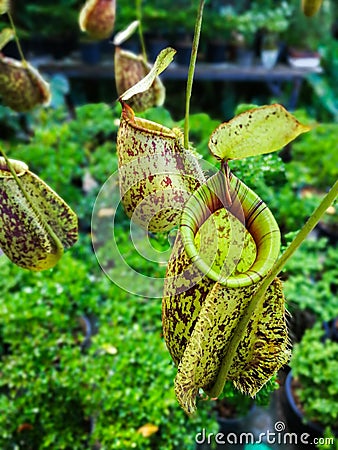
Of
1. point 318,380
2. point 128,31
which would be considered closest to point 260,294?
point 128,31

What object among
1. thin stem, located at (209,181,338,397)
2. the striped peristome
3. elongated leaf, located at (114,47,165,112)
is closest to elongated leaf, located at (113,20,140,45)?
elongated leaf, located at (114,47,165,112)

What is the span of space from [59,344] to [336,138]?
197 centimetres

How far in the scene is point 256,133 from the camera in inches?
20.7

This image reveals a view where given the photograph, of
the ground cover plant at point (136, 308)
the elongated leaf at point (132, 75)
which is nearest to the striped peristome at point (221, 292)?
the ground cover plant at point (136, 308)

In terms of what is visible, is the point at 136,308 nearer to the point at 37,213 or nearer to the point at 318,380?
the point at 318,380

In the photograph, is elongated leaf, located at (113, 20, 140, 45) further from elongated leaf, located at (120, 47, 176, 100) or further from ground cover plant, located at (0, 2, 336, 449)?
elongated leaf, located at (120, 47, 176, 100)

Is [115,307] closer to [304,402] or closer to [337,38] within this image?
[304,402]

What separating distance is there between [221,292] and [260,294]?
5 centimetres

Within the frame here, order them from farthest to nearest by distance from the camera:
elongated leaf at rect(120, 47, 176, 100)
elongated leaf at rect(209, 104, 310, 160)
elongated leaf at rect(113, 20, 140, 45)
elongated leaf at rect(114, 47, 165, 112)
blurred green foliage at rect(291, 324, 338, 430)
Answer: blurred green foliage at rect(291, 324, 338, 430) → elongated leaf at rect(114, 47, 165, 112) → elongated leaf at rect(113, 20, 140, 45) → elongated leaf at rect(120, 47, 176, 100) → elongated leaf at rect(209, 104, 310, 160)

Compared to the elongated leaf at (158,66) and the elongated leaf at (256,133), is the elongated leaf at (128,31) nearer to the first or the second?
the elongated leaf at (158,66)

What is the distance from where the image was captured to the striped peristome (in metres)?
0.60

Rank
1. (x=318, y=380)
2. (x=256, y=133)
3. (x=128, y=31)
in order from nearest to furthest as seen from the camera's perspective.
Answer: (x=256, y=133) → (x=128, y=31) → (x=318, y=380)

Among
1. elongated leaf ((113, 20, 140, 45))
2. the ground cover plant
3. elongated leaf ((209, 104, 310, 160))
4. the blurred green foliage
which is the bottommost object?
the blurred green foliage

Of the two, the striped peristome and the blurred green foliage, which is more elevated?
the striped peristome
